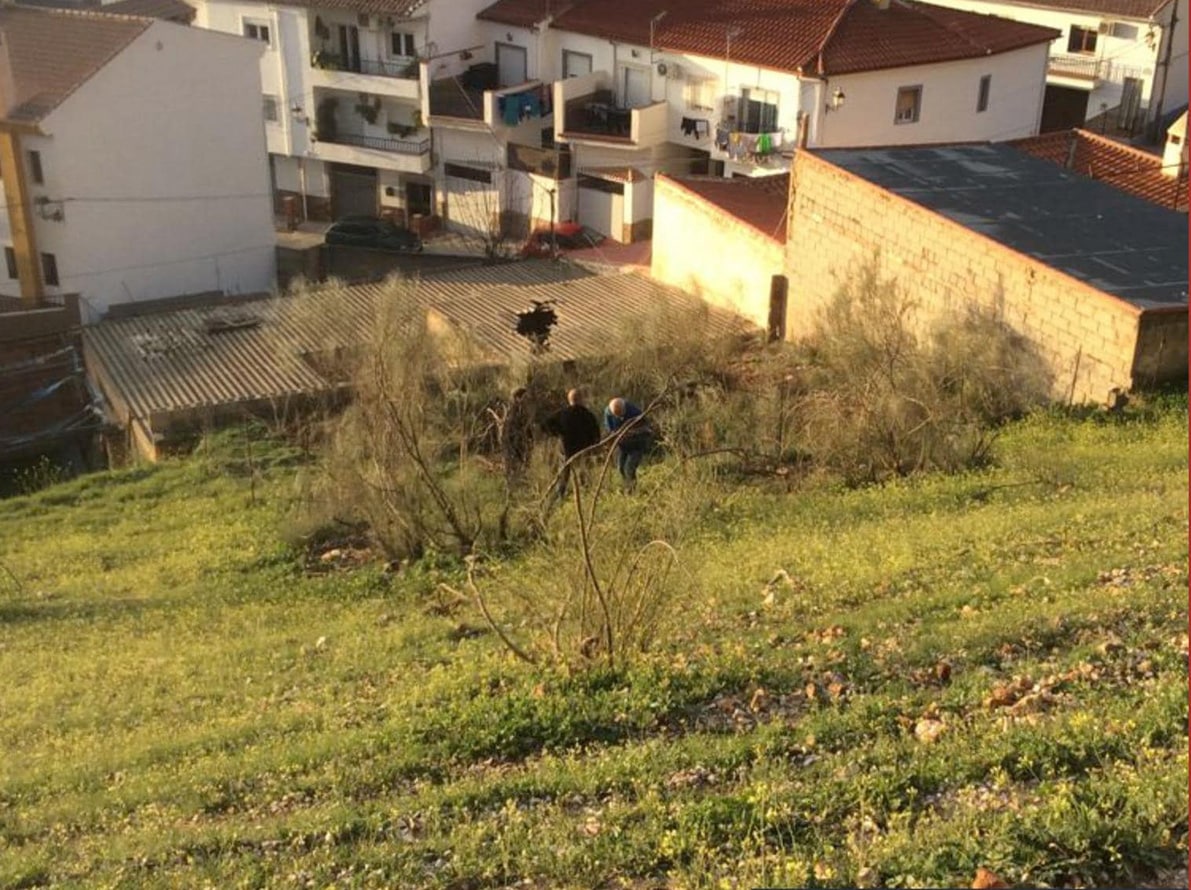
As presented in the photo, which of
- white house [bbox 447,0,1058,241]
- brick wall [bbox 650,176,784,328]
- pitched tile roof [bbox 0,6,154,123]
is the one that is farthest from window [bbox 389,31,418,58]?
brick wall [bbox 650,176,784,328]

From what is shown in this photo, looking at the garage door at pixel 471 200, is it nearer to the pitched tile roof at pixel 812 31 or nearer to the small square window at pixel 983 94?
the pitched tile roof at pixel 812 31

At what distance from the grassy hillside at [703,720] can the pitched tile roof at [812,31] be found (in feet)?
A: 69.7

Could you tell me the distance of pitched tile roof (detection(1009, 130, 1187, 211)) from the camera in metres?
24.1

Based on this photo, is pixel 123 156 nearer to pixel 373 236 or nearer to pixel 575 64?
pixel 373 236

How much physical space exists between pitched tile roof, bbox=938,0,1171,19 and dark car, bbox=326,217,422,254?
21.5 metres

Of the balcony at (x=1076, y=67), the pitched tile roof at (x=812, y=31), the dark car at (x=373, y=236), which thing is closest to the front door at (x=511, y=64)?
the pitched tile roof at (x=812, y=31)

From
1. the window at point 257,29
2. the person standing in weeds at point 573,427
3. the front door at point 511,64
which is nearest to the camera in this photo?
the person standing in weeds at point 573,427

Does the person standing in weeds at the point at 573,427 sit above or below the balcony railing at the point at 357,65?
below

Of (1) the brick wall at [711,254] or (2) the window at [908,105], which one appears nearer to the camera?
(1) the brick wall at [711,254]

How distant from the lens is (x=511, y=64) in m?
39.0

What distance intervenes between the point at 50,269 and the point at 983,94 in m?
25.3

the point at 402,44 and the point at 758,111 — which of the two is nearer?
the point at 758,111

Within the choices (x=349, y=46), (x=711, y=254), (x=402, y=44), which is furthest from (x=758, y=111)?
(x=349, y=46)

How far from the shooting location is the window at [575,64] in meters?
37.6
